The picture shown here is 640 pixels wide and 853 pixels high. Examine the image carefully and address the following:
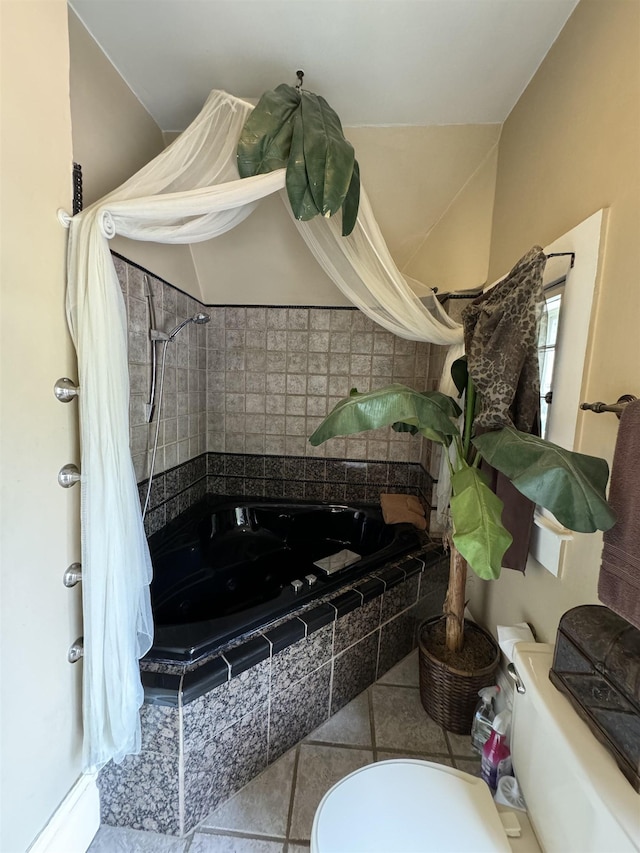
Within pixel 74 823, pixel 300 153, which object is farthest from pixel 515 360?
pixel 74 823

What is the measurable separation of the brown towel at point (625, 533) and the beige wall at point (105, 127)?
1813mm

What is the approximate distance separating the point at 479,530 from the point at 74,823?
1.41m

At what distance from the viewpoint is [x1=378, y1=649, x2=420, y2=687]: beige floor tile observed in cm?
178

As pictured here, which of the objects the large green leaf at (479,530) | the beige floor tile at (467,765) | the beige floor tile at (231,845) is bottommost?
the beige floor tile at (231,845)

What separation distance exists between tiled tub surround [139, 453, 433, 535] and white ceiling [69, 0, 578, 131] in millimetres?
1892

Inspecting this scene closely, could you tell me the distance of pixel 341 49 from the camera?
1.42 meters

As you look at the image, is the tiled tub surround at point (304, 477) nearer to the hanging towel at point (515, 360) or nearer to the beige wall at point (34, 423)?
the hanging towel at point (515, 360)

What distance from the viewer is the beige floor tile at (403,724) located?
4.92 feet

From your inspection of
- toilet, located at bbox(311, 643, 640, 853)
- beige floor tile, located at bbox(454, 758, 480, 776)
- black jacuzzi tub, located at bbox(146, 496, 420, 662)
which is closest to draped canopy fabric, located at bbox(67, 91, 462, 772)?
black jacuzzi tub, located at bbox(146, 496, 420, 662)

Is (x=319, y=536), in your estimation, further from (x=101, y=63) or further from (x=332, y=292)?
(x=101, y=63)

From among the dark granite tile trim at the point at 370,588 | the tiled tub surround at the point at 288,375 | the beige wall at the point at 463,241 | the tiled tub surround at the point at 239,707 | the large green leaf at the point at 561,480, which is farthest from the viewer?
the tiled tub surround at the point at 288,375

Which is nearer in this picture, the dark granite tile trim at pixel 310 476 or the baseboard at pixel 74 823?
the baseboard at pixel 74 823

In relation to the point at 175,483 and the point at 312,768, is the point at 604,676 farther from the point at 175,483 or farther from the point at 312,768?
the point at 175,483

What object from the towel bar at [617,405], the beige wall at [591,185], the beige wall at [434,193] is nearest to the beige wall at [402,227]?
the beige wall at [434,193]
